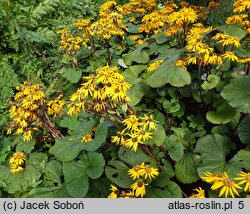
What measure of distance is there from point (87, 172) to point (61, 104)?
2.85ft

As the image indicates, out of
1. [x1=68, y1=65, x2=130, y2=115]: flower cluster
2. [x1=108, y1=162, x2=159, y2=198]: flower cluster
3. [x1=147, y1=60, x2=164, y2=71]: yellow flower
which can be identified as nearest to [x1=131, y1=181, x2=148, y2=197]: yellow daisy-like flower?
[x1=108, y1=162, x2=159, y2=198]: flower cluster

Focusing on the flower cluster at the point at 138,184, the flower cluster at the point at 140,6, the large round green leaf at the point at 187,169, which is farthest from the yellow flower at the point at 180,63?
the flower cluster at the point at 140,6

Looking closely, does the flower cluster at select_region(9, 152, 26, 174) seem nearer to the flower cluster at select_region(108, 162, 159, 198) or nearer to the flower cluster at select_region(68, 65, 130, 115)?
the flower cluster at select_region(68, 65, 130, 115)

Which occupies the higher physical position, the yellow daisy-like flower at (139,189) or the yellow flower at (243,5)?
the yellow flower at (243,5)

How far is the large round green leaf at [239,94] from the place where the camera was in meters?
2.67

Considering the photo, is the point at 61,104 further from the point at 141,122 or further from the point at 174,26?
the point at 174,26

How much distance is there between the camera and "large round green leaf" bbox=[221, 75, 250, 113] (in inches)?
105

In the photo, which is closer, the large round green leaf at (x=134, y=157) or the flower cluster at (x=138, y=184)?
the flower cluster at (x=138, y=184)

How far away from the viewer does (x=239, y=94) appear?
278 centimetres

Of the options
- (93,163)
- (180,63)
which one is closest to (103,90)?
(93,163)

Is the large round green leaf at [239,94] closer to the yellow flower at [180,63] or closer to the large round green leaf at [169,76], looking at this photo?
the large round green leaf at [169,76]

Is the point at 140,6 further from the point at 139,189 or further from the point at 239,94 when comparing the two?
the point at 139,189

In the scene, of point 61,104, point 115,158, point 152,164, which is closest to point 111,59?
point 61,104

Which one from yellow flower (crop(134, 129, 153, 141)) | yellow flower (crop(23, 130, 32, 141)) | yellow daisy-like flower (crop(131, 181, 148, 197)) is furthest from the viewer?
yellow flower (crop(23, 130, 32, 141))
